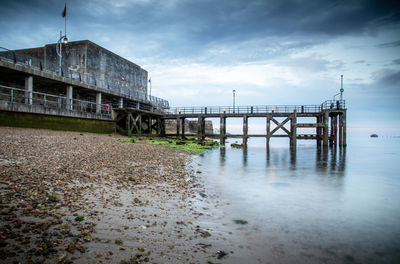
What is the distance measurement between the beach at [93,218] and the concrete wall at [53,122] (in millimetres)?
10428

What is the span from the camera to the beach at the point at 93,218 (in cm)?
309

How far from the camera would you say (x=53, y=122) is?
746 inches

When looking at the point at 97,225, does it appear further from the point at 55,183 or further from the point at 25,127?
the point at 25,127

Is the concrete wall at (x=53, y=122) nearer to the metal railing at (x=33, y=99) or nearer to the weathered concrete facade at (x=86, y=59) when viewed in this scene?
the metal railing at (x=33, y=99)

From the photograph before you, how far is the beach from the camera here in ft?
10.1

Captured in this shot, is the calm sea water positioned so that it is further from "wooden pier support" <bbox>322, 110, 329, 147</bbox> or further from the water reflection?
"wooden pier support" <bbox>322, 110, 329, 147</bbox>

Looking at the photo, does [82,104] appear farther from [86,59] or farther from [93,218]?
[93,218]

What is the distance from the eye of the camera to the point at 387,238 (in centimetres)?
505

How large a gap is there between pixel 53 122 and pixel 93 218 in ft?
59.6

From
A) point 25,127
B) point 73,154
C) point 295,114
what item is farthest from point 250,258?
point 295,114

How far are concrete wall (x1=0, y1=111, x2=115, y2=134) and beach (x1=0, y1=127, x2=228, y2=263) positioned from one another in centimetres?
1043

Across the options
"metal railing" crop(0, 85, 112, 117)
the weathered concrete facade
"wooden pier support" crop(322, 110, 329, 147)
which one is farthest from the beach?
"wooden pier support" crop(322, 110, 329, 147)

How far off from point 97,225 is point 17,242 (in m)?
1.12

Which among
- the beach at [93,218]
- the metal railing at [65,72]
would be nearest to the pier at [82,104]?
the metal railing at [65,72]
